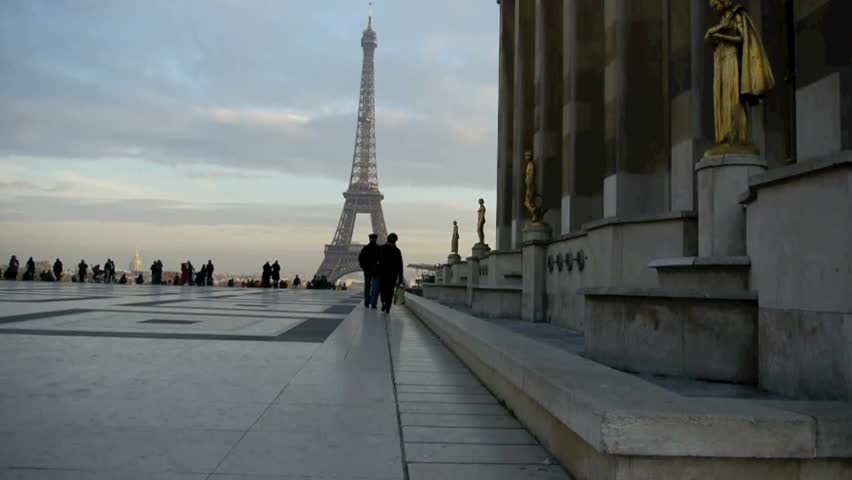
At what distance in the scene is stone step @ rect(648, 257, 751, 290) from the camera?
19.7 feet

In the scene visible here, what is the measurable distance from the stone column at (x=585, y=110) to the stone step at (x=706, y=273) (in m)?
9.35

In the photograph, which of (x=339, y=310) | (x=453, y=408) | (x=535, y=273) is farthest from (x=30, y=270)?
(x=453, y=408)

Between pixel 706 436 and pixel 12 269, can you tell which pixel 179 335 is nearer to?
pixel 706 436

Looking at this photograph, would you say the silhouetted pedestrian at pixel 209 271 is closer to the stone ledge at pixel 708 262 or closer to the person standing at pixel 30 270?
the person standing at pixel 30 270

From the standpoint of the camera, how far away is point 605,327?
701cm

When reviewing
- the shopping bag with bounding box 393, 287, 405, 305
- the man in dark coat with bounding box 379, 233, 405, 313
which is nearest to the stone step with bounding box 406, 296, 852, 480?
the man in dark coat with bounding box 379, 233, 405, 313

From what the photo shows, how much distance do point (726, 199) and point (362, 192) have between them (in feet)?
318

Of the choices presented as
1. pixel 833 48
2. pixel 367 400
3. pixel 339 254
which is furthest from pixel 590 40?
pixel 339 254

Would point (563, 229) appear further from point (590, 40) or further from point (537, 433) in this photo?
point (537, 433)

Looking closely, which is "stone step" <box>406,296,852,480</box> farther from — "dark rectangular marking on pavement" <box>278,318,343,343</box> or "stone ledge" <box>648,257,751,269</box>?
"dark rectangular marking on pavement" <box>278,318,343,343</box>

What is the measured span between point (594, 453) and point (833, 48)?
24.9ft

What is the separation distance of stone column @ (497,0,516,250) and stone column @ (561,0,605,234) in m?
10.7

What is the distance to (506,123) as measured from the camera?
28594mm

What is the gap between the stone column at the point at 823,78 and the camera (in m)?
8.41
